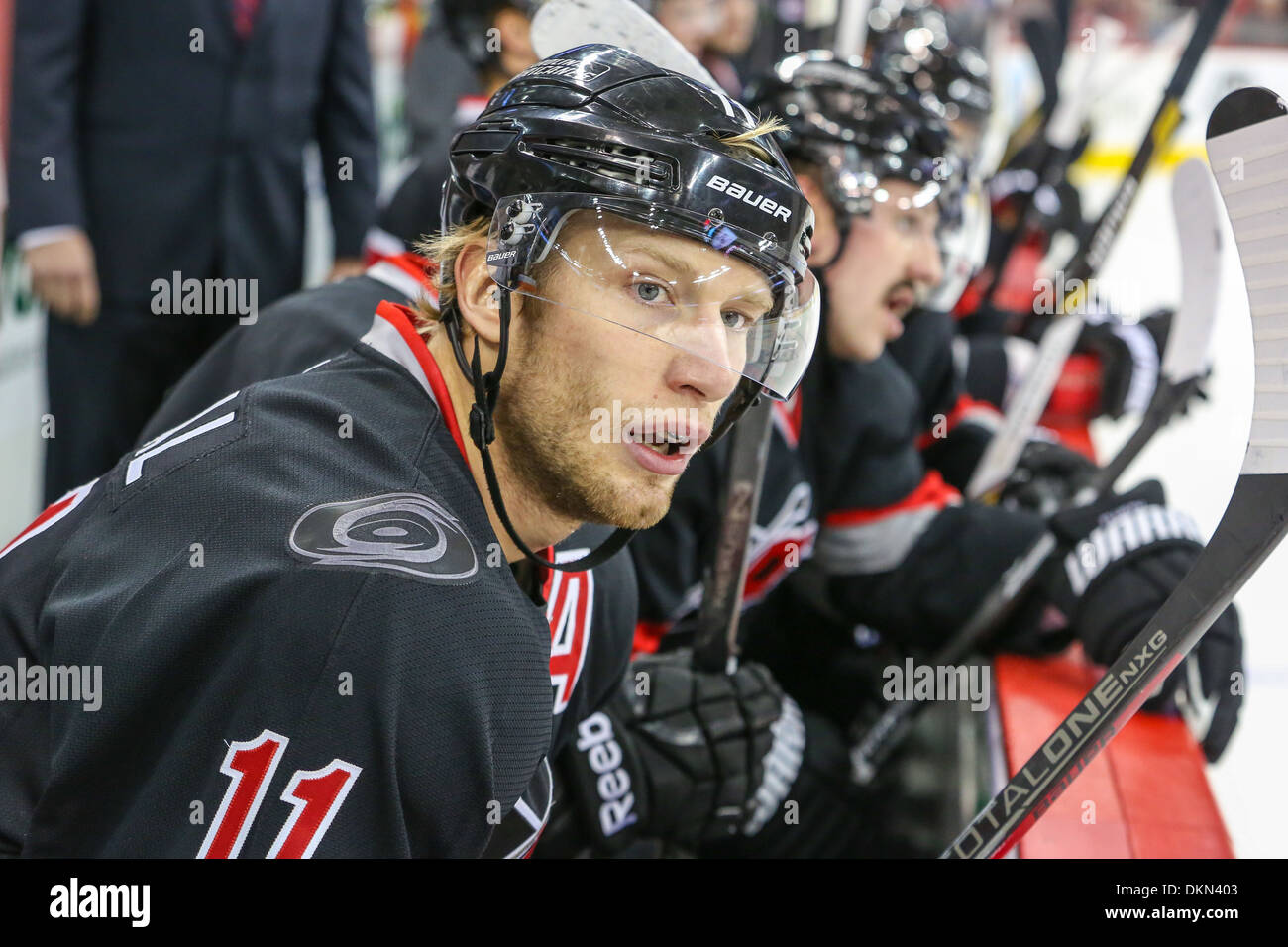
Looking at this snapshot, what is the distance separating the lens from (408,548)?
0.87 meters

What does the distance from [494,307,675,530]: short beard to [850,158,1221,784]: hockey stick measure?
864 mm

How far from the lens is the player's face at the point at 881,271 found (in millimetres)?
1815

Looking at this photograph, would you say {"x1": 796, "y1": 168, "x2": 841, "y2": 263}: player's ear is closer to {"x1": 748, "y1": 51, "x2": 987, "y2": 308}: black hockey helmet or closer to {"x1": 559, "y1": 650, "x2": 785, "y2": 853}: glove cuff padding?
{"x1": 748, "y1": 51, "x2": 987, "y2": 308}: black hockey helmet

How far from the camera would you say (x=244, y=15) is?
226 cm

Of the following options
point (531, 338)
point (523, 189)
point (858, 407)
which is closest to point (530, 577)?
point (531, 338)

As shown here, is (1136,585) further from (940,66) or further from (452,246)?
(940,66)

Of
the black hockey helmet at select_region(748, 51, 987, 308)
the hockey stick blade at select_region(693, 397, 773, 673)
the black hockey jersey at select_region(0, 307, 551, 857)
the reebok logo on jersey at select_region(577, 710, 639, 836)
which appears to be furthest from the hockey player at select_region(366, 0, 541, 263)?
the black hockey jersey at select_region(0, 307, 551, 857)

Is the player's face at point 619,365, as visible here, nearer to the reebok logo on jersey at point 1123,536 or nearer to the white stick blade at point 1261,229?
the white stick blade at point 1261,229

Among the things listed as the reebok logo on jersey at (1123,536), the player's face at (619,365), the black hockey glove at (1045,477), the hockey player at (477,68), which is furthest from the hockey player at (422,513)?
the black hockey glove at (1045,477)

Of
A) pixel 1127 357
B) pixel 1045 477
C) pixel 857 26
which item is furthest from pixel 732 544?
pixel 857 26

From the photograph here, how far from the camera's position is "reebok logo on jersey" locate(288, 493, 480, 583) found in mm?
834

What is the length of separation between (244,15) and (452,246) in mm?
1415
